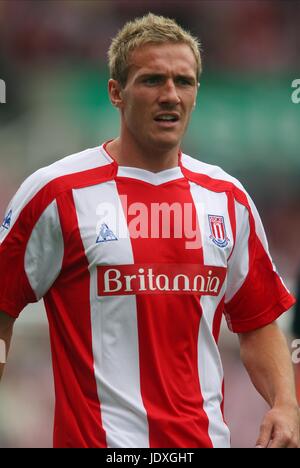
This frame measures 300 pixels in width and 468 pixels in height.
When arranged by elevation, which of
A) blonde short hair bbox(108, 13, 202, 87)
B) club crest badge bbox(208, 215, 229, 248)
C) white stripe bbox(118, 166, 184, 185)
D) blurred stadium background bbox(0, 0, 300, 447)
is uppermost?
blurred stadium background bbox(0, 0, 300, 447)

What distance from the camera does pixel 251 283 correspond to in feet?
11.3

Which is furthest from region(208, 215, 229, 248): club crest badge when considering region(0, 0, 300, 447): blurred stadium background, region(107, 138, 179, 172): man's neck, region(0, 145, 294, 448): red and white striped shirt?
region(0, 0, 300, 447): blurred stadium background

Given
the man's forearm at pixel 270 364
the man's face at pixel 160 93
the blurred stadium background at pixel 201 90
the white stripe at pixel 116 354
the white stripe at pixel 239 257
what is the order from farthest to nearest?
1. the blurred stadium background at pixel 201 90
2. the white stripe at pixel 239 257
3. the man's forearm at pixel 270 364
4. the man's face at pixel 160 93
5. the white stripe at pixel 116 354

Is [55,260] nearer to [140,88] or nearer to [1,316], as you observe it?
[1,316]

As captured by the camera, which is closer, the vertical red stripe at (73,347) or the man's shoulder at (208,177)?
the vertical red stripe at (73,347)

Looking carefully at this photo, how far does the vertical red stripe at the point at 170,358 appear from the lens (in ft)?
10.2

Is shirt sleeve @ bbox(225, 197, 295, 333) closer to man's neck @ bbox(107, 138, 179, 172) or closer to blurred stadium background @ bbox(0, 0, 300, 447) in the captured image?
man's neck @ bbox(107, 138, 179, 172)

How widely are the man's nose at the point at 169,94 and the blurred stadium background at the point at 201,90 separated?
12.7 ft

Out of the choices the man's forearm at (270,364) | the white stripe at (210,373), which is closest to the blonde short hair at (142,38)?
the white stripe at (210,373)

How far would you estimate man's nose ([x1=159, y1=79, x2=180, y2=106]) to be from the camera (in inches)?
125

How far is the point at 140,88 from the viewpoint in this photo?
3232 mm

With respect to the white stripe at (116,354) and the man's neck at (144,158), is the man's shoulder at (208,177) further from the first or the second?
the white stripe at (116,354)

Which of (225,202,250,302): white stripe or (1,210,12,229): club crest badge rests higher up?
(1,210,12,229): club crest badge

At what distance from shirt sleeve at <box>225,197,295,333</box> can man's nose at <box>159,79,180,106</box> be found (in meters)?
0.47
